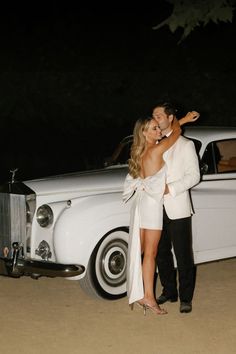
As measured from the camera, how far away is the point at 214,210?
7234mm

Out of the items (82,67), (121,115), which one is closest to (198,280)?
(121,115)

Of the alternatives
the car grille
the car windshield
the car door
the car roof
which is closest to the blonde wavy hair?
the car door

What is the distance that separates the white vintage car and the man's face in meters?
0.99

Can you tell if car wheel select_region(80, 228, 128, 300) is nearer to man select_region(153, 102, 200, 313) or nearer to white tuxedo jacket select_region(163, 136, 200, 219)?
man select_region(153, 102, 200, 313)

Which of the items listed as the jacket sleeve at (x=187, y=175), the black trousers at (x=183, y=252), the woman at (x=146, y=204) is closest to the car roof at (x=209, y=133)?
the woman at (x=146, y=204)

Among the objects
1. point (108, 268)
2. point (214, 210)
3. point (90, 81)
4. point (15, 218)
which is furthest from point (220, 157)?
point (90, 81)

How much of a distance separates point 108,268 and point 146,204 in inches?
40.6

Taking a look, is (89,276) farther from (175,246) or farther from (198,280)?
(198,280)

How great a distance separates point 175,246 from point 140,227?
14.8 inches

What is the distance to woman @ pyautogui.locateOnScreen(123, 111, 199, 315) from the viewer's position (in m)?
6.04

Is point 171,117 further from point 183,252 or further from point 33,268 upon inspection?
point 33,268

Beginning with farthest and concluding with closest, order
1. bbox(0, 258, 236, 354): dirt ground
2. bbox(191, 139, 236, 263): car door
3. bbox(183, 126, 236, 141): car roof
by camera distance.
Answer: bbox(183, 126, 236, 141): car roof < bbox(191, 139, 236, 263): car door < bbox(0, 258, 236, 354): dirt ground

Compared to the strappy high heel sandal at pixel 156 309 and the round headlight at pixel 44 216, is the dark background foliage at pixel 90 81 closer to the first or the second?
the round headlight at pixel 44 216

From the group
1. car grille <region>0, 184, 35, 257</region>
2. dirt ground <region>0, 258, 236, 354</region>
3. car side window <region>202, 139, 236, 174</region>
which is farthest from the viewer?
car side window <region>202, 139, 236, 174</region>
